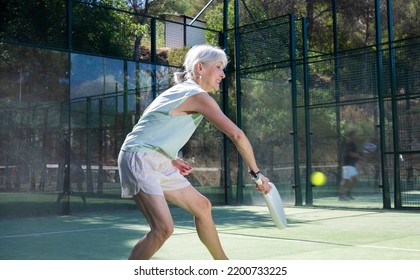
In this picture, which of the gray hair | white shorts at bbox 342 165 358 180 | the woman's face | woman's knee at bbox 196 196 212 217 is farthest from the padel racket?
white shorts at bbox 342 165 358 180

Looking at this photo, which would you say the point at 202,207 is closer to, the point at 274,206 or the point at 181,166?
the point at 181,166

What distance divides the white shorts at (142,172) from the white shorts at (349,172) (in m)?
9.15

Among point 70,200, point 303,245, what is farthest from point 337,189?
point 303,245

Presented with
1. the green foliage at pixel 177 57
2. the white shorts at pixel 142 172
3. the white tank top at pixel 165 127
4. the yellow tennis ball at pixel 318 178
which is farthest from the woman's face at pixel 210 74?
the green foliage at pixel 177 57

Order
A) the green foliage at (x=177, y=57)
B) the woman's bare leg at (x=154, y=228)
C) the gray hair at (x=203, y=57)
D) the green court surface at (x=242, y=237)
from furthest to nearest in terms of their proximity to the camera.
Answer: the green foliage at (x=177, y=57)
the green court surface at (x=242, y=237)
the gray hair at (x=203, y=57)
the woman's bare leg at (x=154, y=228)

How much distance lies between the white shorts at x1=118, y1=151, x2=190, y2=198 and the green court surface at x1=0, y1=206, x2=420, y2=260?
241 cm

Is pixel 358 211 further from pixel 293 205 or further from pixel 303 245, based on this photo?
pixel 303 245

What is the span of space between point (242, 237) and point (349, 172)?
5264 millimetres

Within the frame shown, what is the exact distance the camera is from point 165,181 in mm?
4145

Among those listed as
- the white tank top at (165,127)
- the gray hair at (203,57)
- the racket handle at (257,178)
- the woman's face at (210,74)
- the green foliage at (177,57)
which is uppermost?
the green foliage at (177,57)

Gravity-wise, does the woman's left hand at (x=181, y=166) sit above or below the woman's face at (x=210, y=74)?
below

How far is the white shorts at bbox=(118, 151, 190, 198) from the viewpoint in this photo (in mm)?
3926

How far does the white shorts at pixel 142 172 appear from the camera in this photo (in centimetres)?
393

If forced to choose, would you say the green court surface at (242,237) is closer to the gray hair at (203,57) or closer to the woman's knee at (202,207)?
the woman's knee at (202,207)
